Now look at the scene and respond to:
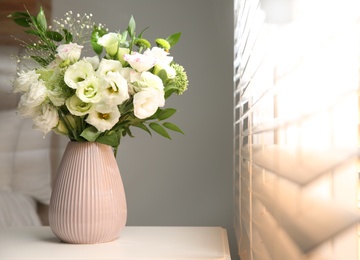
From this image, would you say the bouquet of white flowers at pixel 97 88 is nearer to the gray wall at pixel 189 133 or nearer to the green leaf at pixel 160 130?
the green leaf at pixel 160 130

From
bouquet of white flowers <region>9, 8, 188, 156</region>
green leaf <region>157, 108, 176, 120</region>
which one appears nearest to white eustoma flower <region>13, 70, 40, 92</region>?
bouquet of white flowers <region>9, 8, 188, 156</region>

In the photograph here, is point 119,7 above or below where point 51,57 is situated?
above

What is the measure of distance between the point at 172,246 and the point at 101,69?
511 mm

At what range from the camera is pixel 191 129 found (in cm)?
261

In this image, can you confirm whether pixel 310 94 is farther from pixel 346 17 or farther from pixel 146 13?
pixel 146 13

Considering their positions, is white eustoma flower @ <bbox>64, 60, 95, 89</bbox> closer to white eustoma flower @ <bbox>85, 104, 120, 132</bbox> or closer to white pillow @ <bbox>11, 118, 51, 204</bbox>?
white eustoma flower @ <bbox>85, 104, 120, 132</bbox>

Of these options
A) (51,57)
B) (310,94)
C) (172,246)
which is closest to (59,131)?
(51,57)

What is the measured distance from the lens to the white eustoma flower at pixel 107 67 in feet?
5.45

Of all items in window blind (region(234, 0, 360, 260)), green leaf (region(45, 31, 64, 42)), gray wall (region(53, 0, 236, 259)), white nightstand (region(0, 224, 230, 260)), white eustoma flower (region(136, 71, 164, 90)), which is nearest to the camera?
window blind (region(234, 0, 360, 260))

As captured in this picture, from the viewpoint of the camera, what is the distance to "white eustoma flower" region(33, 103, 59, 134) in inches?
66.0

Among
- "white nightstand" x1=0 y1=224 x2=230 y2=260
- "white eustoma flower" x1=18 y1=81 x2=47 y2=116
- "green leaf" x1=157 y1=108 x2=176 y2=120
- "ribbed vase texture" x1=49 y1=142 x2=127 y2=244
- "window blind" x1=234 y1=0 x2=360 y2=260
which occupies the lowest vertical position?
"white nightstand" x1=0 y1=224 x2=230 y2=260

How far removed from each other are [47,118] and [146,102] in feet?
0.87

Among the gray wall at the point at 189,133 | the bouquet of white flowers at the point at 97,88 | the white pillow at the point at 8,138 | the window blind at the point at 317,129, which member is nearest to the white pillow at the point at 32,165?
the white pillow at the point at 8,138

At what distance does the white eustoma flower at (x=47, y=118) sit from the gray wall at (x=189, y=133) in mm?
970
